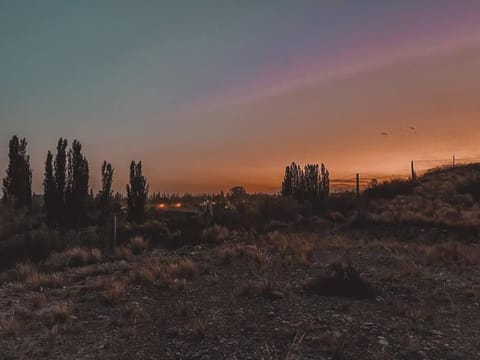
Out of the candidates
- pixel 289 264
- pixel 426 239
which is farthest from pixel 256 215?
pixel 289 264

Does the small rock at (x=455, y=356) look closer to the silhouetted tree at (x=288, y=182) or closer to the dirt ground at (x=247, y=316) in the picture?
the dirt ground at (x=247, y=316)

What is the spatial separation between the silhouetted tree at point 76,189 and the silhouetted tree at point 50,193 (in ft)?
3.13

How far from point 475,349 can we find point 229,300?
523 centimetres

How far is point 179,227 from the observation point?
27.3 meters

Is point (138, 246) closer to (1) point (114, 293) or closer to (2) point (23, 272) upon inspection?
(2) point (23, 272)

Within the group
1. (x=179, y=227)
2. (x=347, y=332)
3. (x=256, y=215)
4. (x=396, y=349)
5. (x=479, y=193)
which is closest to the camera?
(x=396, y=349)

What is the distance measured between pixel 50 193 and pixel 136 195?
647 cm

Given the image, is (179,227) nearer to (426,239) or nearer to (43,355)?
(426,239)

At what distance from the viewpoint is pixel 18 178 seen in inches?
1821

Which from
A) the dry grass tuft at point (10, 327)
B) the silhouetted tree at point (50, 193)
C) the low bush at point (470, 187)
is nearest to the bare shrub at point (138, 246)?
the dry grass tuft at point (10, 327)

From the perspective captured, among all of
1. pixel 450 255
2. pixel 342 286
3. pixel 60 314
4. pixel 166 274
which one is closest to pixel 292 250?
pixel 450 255

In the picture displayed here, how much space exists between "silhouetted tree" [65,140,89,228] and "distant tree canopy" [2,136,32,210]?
13571 millimetres

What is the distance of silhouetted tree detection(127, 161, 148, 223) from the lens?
34.0 metres

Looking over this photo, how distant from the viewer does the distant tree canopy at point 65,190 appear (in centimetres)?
3306
